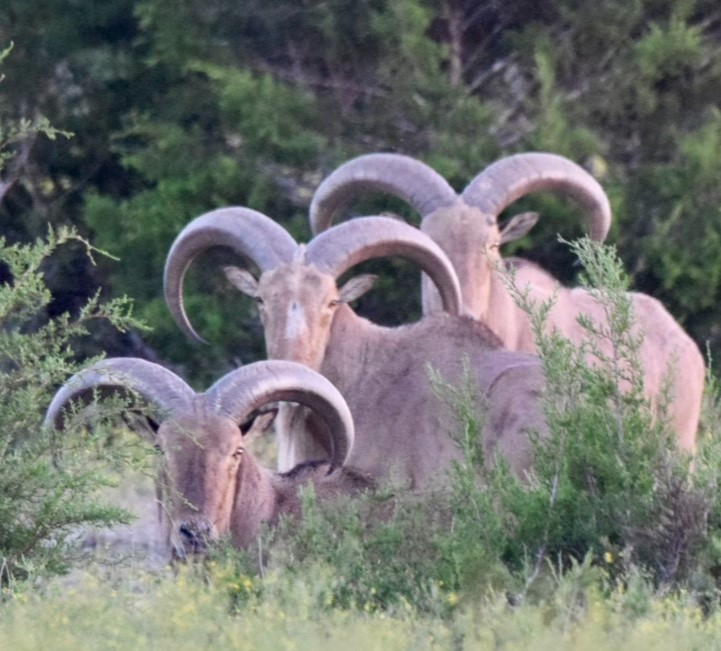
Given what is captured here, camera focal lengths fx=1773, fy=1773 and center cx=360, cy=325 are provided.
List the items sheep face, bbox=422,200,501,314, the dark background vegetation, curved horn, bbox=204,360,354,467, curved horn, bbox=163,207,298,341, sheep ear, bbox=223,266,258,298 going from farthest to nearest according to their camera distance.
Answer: the dark background vegetation
sheep face, bbox=422,200,501,314
sheep ear, bbox=223,266,258,298
curved horn, bbox=163,207,298,341
curved horn, bbox=204,360,354,467

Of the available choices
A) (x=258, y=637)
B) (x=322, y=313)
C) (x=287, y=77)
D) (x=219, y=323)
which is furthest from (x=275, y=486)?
(x=287, y=77)

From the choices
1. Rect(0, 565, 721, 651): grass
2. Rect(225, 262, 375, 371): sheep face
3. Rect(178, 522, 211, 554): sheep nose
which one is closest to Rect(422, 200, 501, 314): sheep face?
Rect(225, 262, 375, 371): sheep face

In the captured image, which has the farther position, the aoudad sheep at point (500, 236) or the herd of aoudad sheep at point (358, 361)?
the aoudad sheep at point (500, 236)

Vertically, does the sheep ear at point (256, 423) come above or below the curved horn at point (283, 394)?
below

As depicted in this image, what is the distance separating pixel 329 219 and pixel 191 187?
2.36m

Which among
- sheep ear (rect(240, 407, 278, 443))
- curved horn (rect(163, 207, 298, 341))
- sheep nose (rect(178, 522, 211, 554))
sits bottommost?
sheep nose (rect(178, 522, 211, 554))

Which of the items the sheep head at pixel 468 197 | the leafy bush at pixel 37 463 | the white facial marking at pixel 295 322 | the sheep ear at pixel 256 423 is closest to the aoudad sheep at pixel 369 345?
the white facial marking at pixel 295 322

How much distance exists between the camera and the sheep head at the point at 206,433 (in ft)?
26.5

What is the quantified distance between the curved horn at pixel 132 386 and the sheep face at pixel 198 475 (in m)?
0.10

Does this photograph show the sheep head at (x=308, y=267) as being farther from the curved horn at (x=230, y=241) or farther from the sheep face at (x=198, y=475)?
the sheep face at (x=198, y=475)

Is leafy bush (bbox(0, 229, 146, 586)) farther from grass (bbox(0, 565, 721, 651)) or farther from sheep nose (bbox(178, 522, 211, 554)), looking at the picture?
grass (bbox(0, 565, 721, 651))

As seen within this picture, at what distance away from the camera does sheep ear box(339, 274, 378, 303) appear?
10.5 meters

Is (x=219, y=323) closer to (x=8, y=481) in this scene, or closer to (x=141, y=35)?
(x=141, y=35)

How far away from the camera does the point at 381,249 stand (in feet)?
34.7
